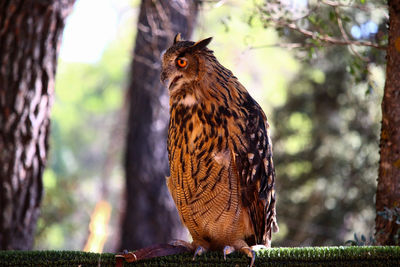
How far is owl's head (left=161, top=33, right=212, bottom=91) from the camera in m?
2.30

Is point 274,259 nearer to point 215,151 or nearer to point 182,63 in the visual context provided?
point 215,151

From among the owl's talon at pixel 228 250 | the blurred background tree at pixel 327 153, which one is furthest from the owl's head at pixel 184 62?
the blurred background tree at pixel 327 153

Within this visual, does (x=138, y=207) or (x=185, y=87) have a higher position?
(x=185, y=87)

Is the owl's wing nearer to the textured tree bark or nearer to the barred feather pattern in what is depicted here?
the barred feather pattern

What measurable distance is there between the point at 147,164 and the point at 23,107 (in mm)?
2570

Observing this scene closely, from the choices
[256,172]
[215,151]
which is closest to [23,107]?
[215,151]

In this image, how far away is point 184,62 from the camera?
7.54ft

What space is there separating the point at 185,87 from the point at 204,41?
9.9 inches

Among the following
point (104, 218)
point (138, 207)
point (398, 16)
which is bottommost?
point (104, 218)

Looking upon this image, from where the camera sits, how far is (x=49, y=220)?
24.0ft

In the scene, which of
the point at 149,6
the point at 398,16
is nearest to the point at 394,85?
the point at 398,16

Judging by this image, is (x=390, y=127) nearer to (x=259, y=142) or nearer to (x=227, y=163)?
(x=259, y=142)

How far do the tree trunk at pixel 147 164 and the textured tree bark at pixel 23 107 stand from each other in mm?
2177

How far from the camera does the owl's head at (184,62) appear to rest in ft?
7.55
